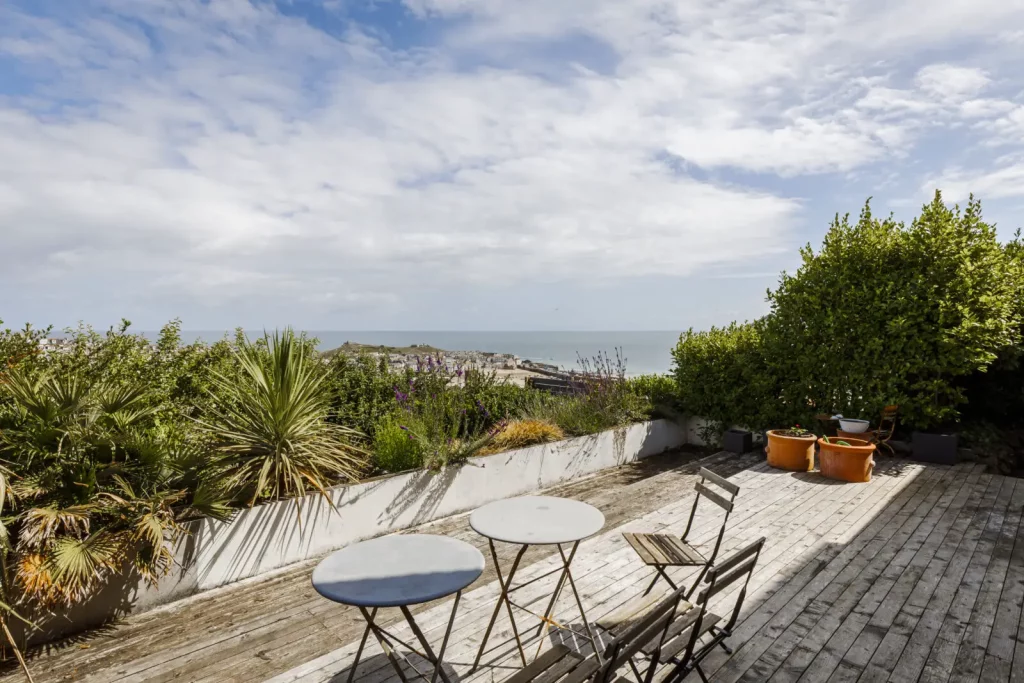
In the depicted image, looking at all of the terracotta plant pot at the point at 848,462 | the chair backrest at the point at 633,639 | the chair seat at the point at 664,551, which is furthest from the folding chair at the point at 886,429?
the chair backrest at the point at 633,639

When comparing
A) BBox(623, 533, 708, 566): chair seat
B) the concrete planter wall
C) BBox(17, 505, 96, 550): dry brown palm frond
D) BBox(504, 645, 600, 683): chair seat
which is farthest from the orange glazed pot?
BBox(17, 505, 96, 550): dry brown palm frond

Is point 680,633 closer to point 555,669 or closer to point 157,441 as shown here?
point 555,669

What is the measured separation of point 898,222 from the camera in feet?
24.6

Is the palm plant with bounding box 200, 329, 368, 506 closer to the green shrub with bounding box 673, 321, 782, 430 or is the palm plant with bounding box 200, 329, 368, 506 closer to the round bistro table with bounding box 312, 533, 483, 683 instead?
the round bistro table with bounding box 312, 533, 483, 683

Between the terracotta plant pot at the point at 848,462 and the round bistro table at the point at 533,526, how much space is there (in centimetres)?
514

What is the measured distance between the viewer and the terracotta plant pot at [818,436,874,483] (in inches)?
244

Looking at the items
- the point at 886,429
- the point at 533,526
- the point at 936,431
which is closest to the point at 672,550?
the point at 533,526

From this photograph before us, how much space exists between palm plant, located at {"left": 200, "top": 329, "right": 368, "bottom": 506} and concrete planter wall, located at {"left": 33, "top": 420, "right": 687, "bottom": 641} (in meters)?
0.21

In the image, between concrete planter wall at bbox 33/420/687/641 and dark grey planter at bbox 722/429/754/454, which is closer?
concrete planter wall at bbox 33/420/687/641

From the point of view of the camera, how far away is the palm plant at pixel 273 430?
4051mm

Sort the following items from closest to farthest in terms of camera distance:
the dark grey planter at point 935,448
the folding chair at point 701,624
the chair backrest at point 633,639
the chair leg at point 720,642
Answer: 1. the chair backrest at point 633,639
2. the folding chair at point 701,624
3. the chair leg at point 720,642
4. the dark grey planter at point 935,448

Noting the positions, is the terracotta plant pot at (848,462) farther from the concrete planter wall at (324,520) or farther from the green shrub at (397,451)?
the green shrub at (397,451)

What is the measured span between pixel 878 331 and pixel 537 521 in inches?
281

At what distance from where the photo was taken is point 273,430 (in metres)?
4.16
